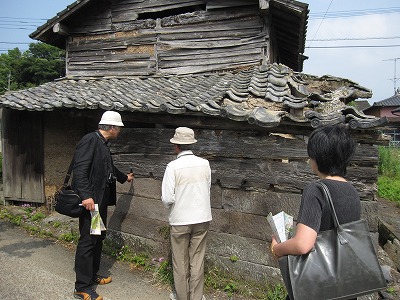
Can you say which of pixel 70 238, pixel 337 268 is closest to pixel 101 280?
pixel 70 238

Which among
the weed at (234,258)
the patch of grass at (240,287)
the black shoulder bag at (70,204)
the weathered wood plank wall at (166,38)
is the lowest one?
the patch of grass at (240,287)

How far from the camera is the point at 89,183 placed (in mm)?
3861

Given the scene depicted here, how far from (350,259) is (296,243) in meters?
0.35

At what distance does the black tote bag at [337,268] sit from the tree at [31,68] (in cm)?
3156

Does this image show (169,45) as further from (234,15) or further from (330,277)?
(330,277)

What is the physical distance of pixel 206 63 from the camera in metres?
7.82

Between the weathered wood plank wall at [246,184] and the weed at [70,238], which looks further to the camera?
the weed at [70,238]

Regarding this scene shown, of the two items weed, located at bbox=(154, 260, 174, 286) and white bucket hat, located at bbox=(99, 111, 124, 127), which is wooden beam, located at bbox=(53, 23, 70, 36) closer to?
white bucket hat, located at bbox=(99, 111, 124, 127)

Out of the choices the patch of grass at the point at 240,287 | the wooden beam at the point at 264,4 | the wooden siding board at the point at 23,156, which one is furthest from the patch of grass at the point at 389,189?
the wooden siding board at the point at 23,156

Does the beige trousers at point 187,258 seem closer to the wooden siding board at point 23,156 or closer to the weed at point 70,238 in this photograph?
the weed at point 70,238

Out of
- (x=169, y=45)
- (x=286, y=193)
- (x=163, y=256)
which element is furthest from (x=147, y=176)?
(x=169, y=45)

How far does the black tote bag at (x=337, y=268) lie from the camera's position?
194 cm

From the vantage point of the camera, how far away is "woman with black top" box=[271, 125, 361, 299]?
1.93 meters

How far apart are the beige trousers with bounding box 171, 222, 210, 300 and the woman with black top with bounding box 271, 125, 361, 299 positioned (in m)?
1.78
